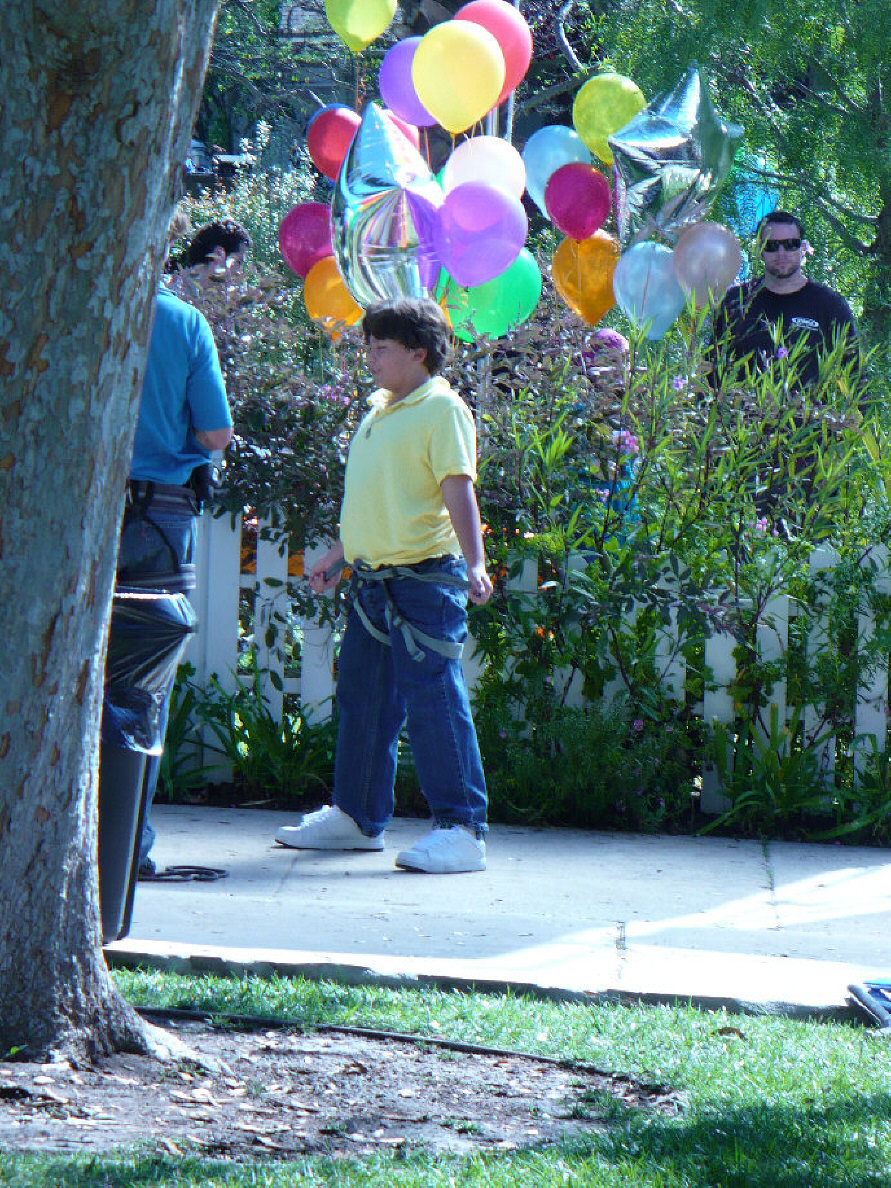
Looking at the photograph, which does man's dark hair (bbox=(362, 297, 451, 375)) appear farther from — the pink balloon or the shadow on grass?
the pink balloon

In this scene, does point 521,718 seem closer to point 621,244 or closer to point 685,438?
point 685,438

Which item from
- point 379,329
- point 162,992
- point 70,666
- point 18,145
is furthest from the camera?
point 379,329

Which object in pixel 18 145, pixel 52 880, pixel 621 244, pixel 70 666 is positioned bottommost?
pixel 52 880

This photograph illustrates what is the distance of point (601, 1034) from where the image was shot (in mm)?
3340

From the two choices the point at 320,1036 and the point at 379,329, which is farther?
the point at 379,329

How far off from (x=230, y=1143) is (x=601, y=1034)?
3.27 ft

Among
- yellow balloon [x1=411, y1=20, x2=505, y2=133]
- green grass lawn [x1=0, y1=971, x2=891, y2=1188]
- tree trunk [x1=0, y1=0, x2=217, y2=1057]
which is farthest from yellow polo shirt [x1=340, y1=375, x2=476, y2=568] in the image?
yellow balloon [x1=411, y1=20, x2=505, y2=133]

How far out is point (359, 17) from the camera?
8.13 meters

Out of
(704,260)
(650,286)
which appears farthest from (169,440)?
(704,260)

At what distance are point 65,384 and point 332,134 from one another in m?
6.36

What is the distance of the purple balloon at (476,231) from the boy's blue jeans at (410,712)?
273 centimetres

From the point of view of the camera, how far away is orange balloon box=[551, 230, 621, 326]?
8219 mm

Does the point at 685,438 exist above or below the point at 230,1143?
above

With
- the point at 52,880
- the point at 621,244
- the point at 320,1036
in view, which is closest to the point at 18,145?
the point at 52,880
